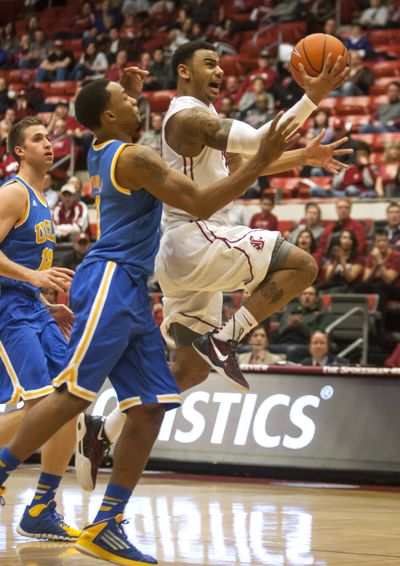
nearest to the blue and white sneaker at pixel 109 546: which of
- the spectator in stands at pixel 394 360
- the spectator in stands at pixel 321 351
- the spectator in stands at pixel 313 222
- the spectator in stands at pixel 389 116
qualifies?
the spectator in stands at pixel 321 351

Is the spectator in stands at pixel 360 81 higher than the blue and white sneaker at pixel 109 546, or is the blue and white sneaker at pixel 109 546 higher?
the spectator in stands at pixel 360 81

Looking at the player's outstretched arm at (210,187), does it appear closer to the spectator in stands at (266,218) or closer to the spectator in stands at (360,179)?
the spectator in stands at (266,218)

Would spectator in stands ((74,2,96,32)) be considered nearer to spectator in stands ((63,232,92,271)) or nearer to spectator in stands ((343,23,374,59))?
spectator in stands ((343,23,374,59))

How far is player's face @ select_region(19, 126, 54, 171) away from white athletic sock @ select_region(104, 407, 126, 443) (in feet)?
4.83

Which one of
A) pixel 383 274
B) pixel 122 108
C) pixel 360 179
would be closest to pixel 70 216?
pixel 360 179

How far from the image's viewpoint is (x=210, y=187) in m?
4.96

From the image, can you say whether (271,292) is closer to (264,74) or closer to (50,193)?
(50,193)

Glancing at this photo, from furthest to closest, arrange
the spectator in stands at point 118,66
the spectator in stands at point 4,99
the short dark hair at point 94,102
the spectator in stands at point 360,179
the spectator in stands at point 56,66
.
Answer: the spectator in stands at point 56,66 → the spectator in stands at point 4,99 → the spectator in stands at point 118,66 → the spectator in stands at point 360,179 → the short dark hair at point 94,102

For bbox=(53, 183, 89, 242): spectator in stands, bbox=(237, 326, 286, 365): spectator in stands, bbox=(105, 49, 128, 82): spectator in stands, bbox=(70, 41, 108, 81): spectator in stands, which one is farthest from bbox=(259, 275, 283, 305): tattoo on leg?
bbox=(70, 41, 108, 81): spectator in stands

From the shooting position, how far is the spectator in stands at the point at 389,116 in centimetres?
1558

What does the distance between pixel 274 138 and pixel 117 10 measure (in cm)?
1865

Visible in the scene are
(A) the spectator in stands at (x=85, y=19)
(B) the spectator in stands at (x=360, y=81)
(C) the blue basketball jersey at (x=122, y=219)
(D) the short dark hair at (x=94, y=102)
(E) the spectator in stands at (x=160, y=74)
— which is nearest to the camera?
(C) the blue basketball jersey at (x=122, y=219)

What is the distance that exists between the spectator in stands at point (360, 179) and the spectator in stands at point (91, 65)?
7414 mm

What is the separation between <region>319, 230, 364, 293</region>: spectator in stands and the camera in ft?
41.2
